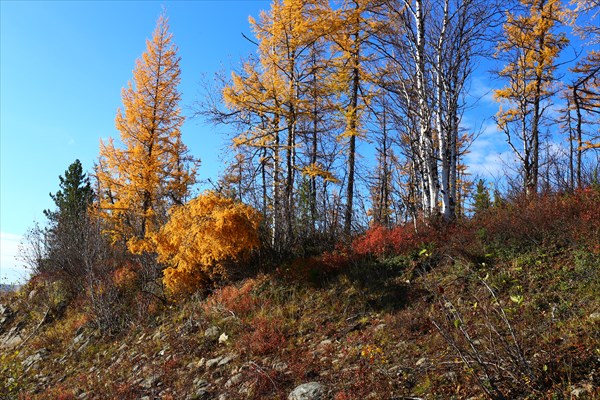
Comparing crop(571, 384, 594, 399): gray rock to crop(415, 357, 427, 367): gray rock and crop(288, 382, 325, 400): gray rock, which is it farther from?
crop(288, 382, 325, 400): gray rock

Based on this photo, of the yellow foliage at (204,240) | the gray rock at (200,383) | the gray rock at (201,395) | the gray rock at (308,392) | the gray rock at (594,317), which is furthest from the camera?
the yellow foliage at (204,240)

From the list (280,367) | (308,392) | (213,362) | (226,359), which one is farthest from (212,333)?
(308,392)

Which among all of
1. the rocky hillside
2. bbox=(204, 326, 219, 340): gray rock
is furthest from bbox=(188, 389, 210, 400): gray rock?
bbox=(204, 326, 219, 340): gray rock

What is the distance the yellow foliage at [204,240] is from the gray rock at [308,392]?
482 cm

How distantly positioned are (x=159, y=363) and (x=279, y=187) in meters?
6.26

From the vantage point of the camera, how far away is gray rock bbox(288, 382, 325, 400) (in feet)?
18.0

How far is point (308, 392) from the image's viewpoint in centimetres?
557

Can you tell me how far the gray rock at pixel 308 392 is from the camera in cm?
549

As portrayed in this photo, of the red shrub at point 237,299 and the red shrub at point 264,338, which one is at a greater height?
the red shrub at point 237,299

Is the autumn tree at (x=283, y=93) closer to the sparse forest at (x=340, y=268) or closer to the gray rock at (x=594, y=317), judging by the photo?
the sparse forest at (x=340, y=268)

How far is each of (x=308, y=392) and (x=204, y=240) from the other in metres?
5.33

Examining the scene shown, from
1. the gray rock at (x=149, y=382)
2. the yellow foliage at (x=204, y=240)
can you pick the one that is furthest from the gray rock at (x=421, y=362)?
the yellow foliage at (x=204, y=240)

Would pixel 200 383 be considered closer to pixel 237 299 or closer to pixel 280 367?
pixel 280 367

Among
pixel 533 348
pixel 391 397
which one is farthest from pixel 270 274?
pixel 533 348
